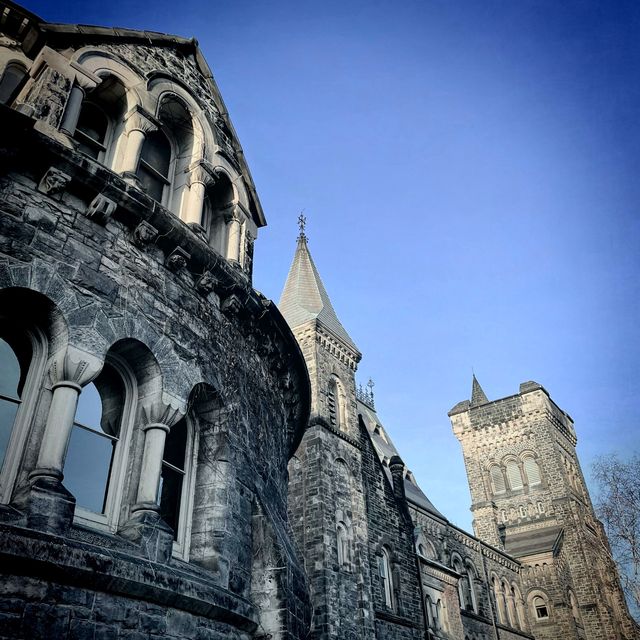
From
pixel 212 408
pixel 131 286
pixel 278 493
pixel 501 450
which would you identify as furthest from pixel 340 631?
pixel 501 450

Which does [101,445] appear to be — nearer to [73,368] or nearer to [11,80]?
[73,368]

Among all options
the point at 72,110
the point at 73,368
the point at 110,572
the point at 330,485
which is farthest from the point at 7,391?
the point at 330,485

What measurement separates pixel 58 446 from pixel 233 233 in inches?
169

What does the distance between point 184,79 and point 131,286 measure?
385 centimetres

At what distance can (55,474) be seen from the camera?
4.81m

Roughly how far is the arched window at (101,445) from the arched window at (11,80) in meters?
3.14

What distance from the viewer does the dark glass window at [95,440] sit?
17.9ft

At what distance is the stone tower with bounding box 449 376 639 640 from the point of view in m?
40.9

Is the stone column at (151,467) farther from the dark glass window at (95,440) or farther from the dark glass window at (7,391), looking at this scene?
the dark glass window at (7,391)

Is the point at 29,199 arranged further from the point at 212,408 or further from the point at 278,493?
the point at 278,493

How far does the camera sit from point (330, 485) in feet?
68.5

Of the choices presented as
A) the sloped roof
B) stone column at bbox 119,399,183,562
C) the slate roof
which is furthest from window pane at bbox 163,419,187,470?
the slate roof

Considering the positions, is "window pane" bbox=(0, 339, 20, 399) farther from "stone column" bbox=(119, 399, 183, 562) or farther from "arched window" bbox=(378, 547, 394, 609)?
"arched window" bbox=(378, 547, 394, 609)

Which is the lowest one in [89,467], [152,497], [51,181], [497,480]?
[152,497]
